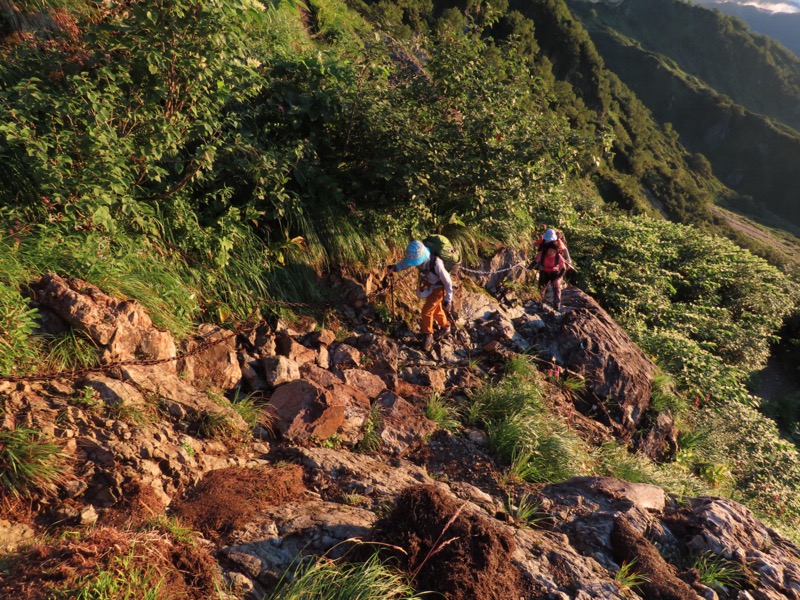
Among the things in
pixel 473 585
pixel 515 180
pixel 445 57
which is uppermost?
pixel 445 57

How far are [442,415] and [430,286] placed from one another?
155 centimetres

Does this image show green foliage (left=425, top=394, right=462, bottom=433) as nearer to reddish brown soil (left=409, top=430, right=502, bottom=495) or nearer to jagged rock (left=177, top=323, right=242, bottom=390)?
reddish brown soil (left=409, top=430, right=502, bottom=495)

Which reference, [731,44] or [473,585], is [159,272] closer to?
[473,585]

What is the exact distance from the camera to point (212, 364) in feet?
13.0

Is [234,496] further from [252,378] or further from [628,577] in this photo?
[628,577]

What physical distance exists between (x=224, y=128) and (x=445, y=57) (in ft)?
9.25

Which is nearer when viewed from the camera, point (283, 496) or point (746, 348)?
point (283, 496)

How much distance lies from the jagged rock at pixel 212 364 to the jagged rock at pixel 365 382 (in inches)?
40.1

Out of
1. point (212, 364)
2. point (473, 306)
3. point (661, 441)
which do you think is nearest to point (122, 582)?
point (212, 364)

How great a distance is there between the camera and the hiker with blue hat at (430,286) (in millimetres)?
5327

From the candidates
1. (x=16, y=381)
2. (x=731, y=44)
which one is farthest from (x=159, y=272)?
(x=731, y=44)

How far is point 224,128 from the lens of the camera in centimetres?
520

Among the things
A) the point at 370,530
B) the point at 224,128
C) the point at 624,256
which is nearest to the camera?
the point at 370,530

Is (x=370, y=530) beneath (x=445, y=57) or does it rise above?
beneath
